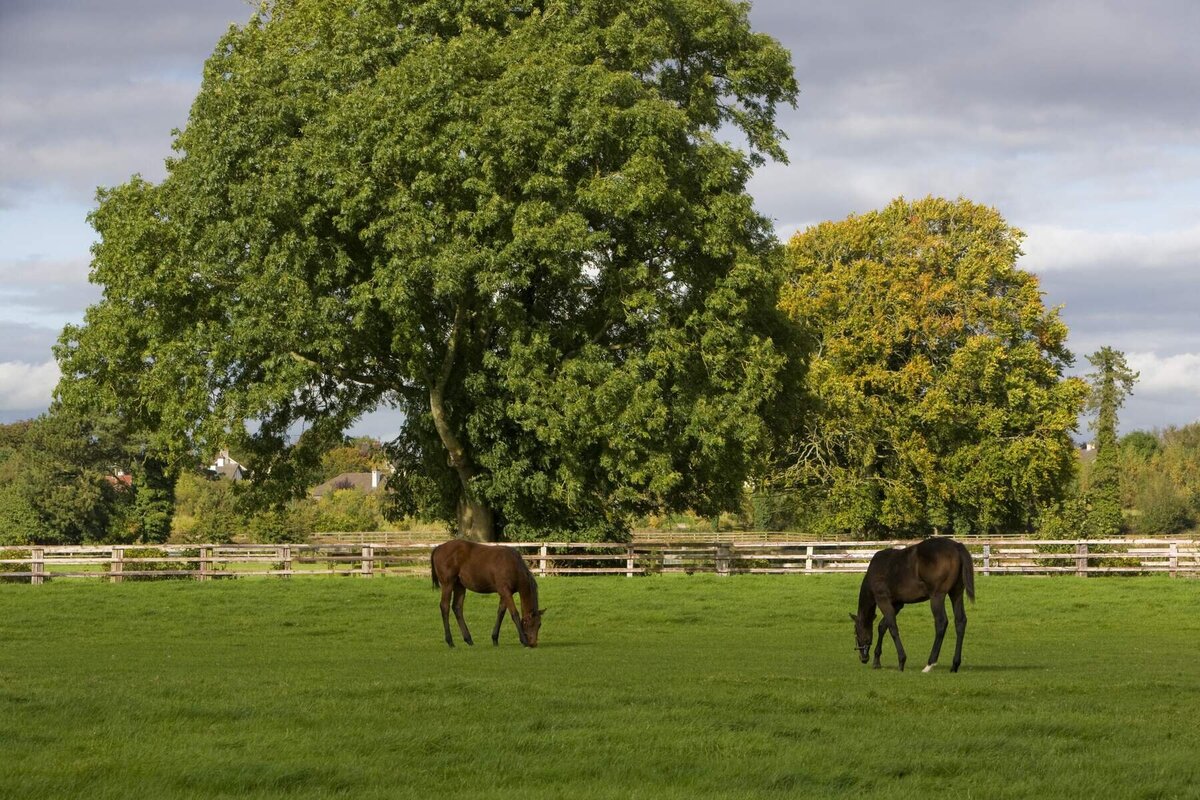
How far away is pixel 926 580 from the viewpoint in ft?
50.0

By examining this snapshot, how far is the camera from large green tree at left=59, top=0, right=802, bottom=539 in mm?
29828

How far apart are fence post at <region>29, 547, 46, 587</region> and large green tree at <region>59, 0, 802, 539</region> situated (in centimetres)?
415

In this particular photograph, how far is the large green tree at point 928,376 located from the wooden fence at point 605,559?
10317 millimetres

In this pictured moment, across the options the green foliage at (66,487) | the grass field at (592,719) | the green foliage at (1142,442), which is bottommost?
the grass field at (592,719)

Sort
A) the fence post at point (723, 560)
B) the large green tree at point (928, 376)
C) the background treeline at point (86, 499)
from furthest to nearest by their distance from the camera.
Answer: the large green tree at point (928, 376) → the background treeline at point (86, 499) → the fence post at point (723, 560)

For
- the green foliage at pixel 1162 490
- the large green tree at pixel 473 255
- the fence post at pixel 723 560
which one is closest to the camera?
the large green tree at pixel 473 255

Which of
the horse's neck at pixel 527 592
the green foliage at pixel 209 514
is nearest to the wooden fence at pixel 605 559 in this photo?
the green foliage at pixel 209 514

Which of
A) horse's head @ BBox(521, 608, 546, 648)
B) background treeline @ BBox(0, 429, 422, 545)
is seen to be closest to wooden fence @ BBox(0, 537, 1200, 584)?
background treeline @ BBox(0, 429, 422, 545)

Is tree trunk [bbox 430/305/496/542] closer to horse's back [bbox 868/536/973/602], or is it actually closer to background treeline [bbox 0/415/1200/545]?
background treeline [bbox 0/415/1200/545]

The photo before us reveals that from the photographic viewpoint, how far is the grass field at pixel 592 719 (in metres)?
8.91

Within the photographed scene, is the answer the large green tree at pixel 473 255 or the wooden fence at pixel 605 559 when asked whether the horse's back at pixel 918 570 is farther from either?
the wooden fence at pixel 605 559

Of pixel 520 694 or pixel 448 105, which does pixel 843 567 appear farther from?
pixel 520 694

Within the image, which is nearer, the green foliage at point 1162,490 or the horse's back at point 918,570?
the horse's back at point 918,570

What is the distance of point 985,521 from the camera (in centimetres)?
5000
